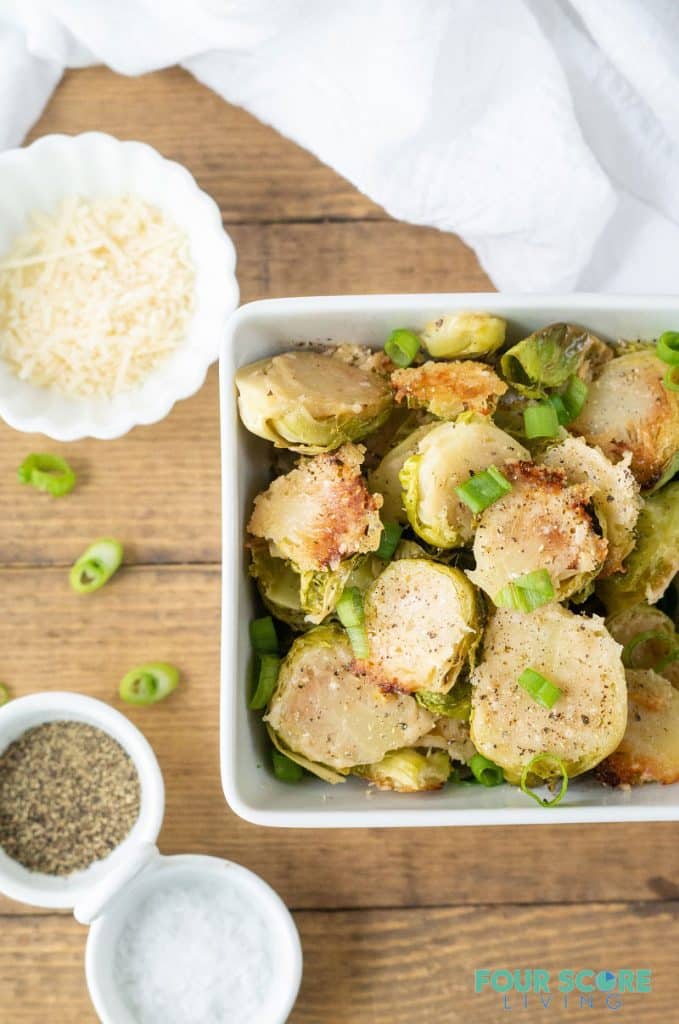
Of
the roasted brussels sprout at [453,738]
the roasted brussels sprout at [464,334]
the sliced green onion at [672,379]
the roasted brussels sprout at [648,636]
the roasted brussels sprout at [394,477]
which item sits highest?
the sliced green onion at [672,379]

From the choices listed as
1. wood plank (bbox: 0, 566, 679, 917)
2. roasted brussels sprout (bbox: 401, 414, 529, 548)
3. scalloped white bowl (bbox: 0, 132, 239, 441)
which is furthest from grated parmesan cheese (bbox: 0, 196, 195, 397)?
roasted brussels sprout (bbox: 401, 414, 529, 548)

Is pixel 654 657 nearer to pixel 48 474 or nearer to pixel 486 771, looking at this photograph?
pixel 486 771

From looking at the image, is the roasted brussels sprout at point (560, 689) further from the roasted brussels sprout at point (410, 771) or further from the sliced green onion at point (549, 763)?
the roasted brussels sprout at point (410, 771)

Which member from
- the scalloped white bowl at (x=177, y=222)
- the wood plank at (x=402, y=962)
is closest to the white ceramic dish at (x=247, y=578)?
the scalloped white bowl at (x=177, y=222)

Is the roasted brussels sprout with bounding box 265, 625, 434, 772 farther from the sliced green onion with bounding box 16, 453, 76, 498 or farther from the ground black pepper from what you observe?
the sliced green onion with bounding box 16, 453, 76, 498

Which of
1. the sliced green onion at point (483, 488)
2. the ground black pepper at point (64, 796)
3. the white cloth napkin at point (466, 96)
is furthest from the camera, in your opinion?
the ground black pepper at point (64, 796)
